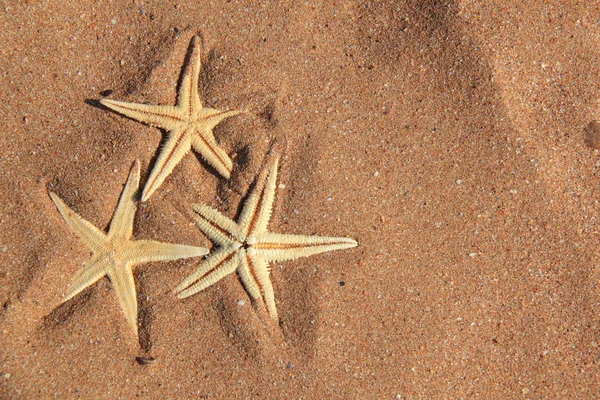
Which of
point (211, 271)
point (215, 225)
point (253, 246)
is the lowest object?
point (211, 271)

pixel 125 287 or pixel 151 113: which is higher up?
pixel 151 113

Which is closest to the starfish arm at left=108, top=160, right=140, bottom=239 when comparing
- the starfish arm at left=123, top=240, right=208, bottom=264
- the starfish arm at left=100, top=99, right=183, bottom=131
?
the starfish arm at left=123, top=240, right=208, bottom=264

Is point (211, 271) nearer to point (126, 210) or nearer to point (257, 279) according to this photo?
point (257, 279)

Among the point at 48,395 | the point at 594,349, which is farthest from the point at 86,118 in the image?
the point at 594,349

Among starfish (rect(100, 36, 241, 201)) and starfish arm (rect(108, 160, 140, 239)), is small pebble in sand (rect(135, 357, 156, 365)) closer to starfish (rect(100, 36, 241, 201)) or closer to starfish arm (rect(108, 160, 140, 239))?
starfish arm (rect(108, 160, 140, 239))

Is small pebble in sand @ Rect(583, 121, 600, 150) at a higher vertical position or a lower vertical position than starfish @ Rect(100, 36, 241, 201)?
lower

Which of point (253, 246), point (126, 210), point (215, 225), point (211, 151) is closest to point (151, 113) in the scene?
point (211, 151)
